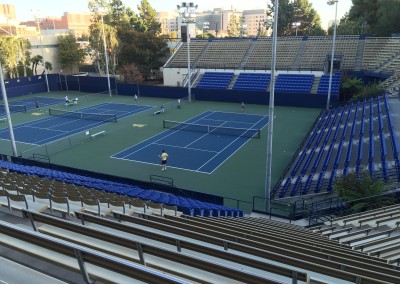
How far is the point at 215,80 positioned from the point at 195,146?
25.9 m

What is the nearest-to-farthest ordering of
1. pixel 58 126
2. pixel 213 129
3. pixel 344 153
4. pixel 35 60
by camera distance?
pixel 344 153 < pixel 213 129 < pixel 58 126 < pixel 35 60

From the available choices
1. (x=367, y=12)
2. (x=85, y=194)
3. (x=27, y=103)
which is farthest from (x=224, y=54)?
(x=85, y=194)

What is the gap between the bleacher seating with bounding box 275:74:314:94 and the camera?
A: 152 feet

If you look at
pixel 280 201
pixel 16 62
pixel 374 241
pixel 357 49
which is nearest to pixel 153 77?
pixel 16 62

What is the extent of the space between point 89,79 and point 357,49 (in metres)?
40.1

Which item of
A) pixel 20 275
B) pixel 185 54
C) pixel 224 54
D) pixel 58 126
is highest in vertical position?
pixel 185 54

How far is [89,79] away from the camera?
56.1 metres

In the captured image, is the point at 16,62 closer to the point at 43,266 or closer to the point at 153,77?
the point at 153,77

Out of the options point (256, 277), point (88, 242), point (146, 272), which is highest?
point (146, 272)

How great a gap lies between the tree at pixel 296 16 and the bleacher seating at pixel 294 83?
35.1 meters

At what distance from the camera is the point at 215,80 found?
5222 cm

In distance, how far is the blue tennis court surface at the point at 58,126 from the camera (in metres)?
31.5

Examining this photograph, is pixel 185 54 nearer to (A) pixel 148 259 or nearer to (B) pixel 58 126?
(B) pixel 58 126

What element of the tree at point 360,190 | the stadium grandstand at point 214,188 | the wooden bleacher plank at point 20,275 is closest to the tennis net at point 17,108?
the stadium grandstand at point 214,188
